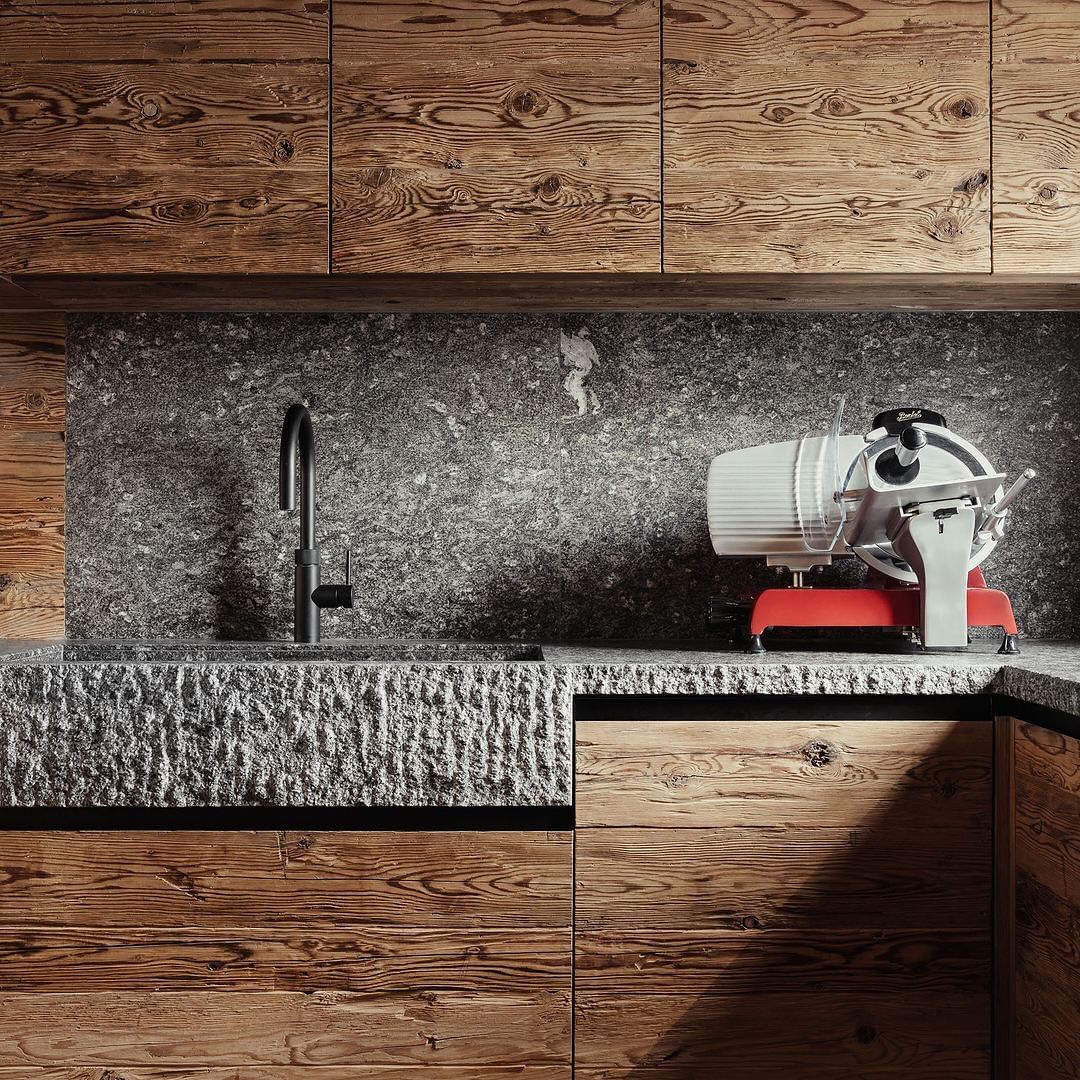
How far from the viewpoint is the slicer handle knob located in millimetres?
1362

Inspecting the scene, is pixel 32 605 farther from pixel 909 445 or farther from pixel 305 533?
pixel 909 445

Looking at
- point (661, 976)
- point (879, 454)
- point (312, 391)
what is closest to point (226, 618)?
point (312, 391)

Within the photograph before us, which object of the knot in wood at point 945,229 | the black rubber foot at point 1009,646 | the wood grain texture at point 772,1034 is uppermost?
the knot in wood at point 945,229

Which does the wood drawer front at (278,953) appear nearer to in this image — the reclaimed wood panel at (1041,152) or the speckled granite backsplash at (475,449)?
the speckled granite backsplash at (475,449)

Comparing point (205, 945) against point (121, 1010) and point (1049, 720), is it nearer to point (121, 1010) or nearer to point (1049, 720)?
point (121, 1010)

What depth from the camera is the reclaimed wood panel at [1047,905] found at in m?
1.08

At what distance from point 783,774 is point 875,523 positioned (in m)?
0.41

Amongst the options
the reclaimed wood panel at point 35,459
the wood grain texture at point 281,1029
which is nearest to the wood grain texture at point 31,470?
the reclaimed wood panel at point 35,459

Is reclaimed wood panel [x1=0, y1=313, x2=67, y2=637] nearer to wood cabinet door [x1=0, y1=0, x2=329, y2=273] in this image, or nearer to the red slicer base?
wood cabinet door [x1=0, y1=0, x2=329, y2=273]

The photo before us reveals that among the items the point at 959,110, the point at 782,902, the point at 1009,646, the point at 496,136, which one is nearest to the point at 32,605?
the point at 496,136

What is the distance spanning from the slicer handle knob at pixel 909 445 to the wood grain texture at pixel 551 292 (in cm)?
26

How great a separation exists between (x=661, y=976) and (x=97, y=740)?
2.55 ft

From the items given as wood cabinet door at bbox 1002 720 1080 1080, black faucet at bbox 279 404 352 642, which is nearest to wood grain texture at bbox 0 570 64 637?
black faucet at bbox 279 404 352 642

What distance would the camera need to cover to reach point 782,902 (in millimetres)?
1240
